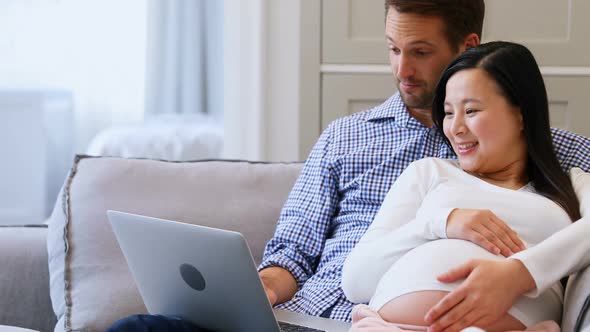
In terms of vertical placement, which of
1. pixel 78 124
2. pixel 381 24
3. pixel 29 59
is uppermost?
pixel 381 24

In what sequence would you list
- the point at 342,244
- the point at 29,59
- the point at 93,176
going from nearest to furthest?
the point at 342,244 → the point at 93,176 → the point at 29,59

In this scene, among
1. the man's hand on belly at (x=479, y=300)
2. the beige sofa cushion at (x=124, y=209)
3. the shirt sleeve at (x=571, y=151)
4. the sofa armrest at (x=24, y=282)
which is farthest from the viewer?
the sofa armrest at (x=24, y=282)

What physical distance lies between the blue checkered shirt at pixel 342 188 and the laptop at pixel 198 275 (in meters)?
0.26

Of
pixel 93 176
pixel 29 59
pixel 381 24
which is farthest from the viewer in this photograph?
pixel 29 59

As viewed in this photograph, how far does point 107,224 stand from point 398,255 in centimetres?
71

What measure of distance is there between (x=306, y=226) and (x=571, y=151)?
551mm

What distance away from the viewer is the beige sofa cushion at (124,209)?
5.90ft

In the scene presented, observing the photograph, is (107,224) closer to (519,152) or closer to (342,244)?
(342,244)

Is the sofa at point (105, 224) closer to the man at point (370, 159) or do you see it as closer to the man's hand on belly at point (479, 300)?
the man at point (370, 159)

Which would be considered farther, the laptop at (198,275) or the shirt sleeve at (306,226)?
the shirt sleeve at (306,226)

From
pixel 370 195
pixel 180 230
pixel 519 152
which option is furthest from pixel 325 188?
pixel 180 230

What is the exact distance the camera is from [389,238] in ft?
4.90

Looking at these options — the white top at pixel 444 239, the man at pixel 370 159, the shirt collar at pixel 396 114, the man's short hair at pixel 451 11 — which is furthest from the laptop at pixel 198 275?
the man's short hair at pixel 451 11

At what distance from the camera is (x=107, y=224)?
190 centimetres
